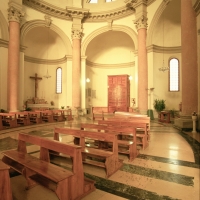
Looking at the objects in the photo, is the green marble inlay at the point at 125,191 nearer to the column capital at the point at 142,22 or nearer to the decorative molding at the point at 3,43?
the decorative molding at the point at 3,43

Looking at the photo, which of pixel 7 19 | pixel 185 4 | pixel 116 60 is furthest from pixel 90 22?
pixel 185 4

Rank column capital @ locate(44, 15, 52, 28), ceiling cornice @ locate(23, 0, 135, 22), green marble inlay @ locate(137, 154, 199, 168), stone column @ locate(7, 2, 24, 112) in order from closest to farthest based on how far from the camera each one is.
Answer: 1. green marble inlay @ locate(137, 154, 199, 168)
2. stone column @ locate(7, 2, 24, 112)
3. ceiling cornice @ locate(23, 0, 135, 22)
4. column capital @ locate(44, 15, 52, 28)

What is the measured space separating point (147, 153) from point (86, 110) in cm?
1082

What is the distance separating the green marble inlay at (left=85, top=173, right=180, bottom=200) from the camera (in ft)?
7.11

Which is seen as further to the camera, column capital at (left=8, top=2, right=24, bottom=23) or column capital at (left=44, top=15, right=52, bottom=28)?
column capital at (left=44, top=15, right=52, bottom=28)

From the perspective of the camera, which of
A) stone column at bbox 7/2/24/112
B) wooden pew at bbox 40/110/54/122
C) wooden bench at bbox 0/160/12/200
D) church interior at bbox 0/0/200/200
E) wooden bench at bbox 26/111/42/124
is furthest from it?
stone column at bbox 7/2/24/112

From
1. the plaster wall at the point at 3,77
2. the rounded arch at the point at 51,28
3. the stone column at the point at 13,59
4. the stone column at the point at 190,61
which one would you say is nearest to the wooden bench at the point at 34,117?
the stone column at the point at 13,59

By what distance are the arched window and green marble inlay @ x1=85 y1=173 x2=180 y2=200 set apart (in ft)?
35.2

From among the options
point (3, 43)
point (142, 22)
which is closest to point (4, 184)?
point (3, 43)

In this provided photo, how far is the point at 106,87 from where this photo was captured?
1627 centimetres

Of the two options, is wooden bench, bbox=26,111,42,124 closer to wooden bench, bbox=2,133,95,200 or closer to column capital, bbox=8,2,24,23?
column capital, bbox=8,2,24,23

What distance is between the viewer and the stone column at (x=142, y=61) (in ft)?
36.7

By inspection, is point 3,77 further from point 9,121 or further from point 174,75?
point 174,75

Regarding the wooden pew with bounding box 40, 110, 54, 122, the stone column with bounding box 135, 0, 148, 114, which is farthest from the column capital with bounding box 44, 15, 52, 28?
the wooden pew with bounding box 40, 110, 54, 122
